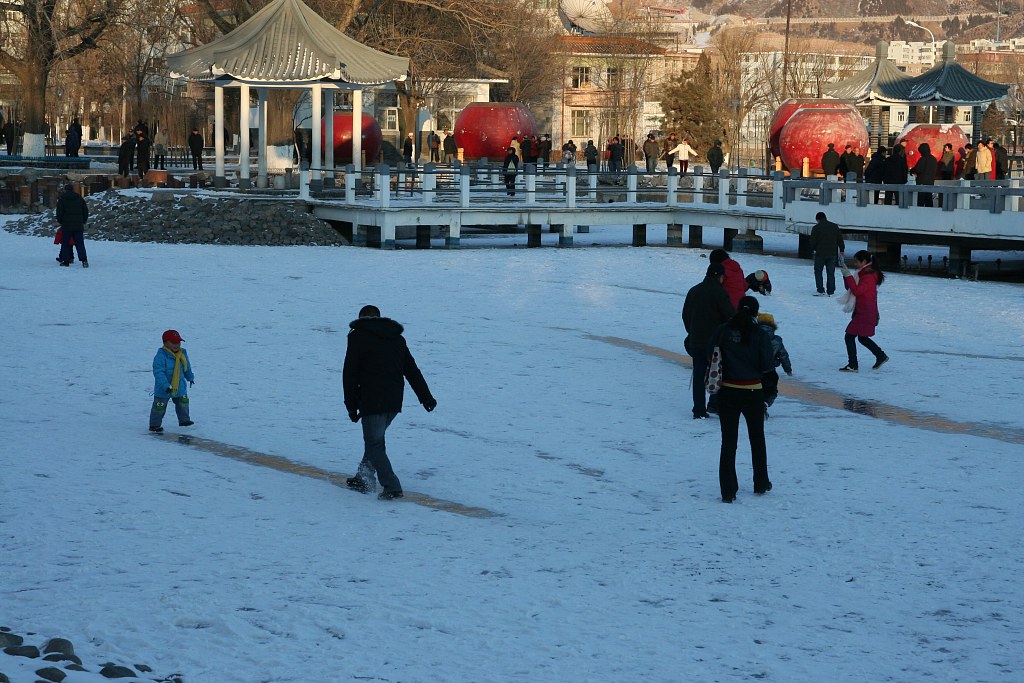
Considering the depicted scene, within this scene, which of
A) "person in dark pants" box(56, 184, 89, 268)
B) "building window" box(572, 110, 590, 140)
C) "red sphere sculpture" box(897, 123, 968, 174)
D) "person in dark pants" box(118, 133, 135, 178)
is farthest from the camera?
"building window" box(572, 110, 590, 140)

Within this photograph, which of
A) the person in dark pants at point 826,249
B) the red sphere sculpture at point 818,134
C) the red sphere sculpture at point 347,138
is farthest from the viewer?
the red sphere sculpture at point 818,134

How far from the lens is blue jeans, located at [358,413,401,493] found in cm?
962

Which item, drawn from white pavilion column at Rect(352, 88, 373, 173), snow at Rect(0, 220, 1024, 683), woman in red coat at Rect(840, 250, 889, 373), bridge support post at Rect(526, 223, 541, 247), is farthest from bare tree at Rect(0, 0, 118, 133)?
woman in red coat at Rect(840, 250, 889, 373)

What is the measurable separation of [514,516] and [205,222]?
21.4m

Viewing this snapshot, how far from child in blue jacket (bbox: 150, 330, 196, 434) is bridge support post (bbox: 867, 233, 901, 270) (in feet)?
58.6

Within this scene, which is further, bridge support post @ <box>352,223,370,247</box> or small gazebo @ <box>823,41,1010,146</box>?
small gazebo @ <box>823,41,1010,146</box>

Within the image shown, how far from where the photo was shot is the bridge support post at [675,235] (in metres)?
32.0

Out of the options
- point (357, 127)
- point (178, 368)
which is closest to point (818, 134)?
point (357, 127)

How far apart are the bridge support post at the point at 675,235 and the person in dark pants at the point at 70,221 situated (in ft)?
44.5

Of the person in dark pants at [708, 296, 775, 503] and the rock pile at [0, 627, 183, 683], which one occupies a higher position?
the person in dark pants at [708, 296, 775, 503]

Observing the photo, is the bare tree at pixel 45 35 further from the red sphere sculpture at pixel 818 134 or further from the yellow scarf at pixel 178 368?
the yellow scarf at pixel 178 368

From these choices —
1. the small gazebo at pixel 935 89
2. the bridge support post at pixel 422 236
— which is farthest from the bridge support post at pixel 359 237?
the small gazebo at pixel 935 89

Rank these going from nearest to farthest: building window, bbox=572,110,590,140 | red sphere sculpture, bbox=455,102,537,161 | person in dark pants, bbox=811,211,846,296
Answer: person in dark pants, bbox=811,211,846,296
red sphere sculpture, bbox=455,102,537,161
building window, bbox=572,110,590,140

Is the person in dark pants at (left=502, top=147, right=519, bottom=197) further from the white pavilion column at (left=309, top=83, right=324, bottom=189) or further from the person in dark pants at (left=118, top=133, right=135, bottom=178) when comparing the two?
the person in dark pants at (left=118, top=133, right=135, bottom=178)
